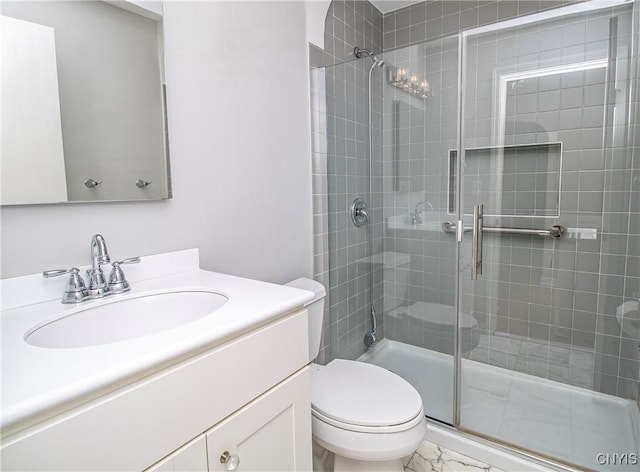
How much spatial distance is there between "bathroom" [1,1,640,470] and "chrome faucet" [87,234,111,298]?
65 mm

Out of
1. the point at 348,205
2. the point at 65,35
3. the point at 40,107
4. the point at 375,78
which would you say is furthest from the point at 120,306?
the point at 375,78

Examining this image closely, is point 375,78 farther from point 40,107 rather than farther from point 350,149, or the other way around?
point 40,107

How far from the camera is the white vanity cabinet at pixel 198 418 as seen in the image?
0.53 meters

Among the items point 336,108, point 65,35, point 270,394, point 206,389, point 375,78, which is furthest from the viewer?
point 375,78

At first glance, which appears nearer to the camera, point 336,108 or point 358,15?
point 336,108

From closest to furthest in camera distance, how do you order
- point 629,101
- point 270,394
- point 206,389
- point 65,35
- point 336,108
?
point 206,389 → point 270,394 → point 65,35 → point 629,101 → point 336,108

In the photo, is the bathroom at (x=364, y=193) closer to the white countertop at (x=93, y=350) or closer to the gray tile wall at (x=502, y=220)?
the gray tile wall at (x=502, y=220)

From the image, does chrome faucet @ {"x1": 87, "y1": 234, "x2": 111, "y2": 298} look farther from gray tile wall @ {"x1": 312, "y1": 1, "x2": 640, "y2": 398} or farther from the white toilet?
gray tile wall @ {"x1": 312, "y1": 1, "x2": 640, "y2": 398}

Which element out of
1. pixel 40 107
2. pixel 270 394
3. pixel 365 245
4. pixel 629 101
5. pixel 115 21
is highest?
pixel 115 21

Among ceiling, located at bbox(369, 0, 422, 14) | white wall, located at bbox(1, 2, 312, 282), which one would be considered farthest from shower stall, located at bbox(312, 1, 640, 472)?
ceiling, located at bbox(369, 0, 422, 14)

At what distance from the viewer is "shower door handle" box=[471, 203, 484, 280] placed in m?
1.90

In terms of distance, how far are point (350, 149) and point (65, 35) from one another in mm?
1438

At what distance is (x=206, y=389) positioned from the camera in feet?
2.39

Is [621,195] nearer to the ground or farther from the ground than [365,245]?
farther from the ground
